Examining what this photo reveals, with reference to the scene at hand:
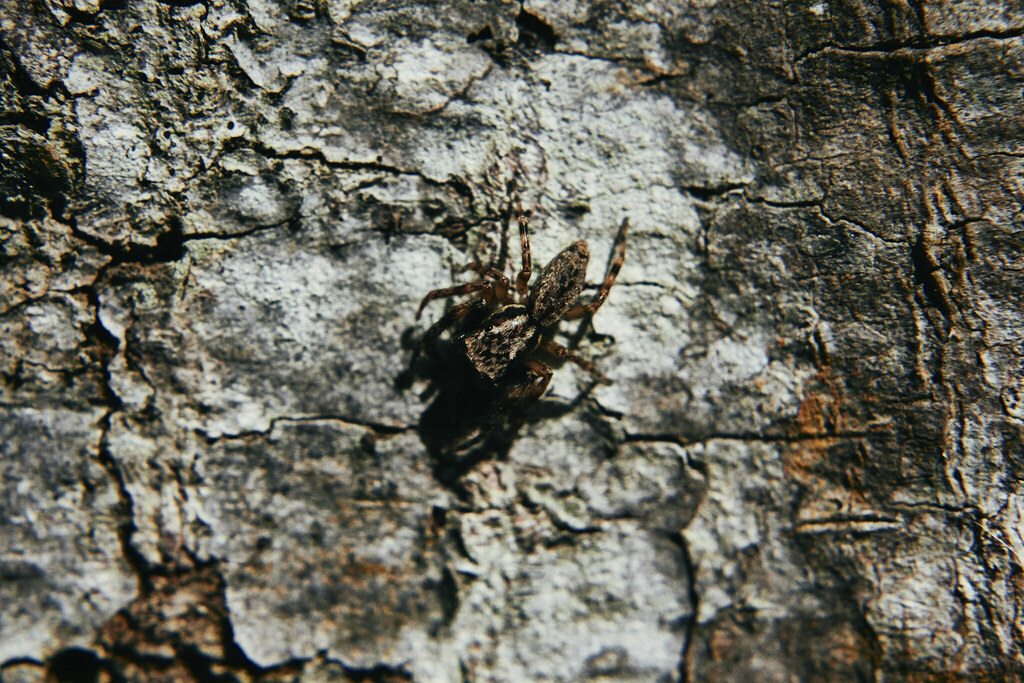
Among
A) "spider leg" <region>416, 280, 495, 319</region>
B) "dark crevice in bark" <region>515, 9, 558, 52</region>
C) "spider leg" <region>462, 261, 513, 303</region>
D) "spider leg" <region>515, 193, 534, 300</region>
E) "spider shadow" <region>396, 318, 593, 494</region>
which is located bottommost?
"spider shadow" <region>396, 318, 593, 494</region>

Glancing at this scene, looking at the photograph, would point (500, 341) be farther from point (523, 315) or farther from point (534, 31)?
Answer: point (534, 31)

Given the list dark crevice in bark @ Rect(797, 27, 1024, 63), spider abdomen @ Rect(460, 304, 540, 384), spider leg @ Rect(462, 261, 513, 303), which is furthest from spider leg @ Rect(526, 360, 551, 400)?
dark crevice in bark @ Rect(797, 27, 1024, 63)

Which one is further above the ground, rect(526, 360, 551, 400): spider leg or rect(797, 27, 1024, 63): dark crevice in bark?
rect(797, 27, 1024, 63): dark crevice in bark

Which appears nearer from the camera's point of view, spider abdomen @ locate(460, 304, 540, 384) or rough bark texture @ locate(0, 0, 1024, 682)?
rough bark texture @ locate(0, 0, 1024, 682)

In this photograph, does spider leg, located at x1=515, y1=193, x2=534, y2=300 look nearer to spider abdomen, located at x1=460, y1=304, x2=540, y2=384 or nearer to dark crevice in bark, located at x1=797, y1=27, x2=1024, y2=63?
spider abdomen, located at x1=460, y1=304, x2=540, y2=384

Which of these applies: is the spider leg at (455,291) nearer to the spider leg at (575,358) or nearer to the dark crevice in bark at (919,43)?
the spider leg at (575,358)

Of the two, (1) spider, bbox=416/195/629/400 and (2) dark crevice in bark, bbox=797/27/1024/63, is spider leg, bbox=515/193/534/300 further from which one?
(2) dark crevice in bark, bbox=797/27/1024/63

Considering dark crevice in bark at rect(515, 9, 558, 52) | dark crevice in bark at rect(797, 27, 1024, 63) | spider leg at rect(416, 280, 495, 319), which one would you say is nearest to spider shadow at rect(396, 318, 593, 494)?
spider leg at rect(416, 280, 495, 319)

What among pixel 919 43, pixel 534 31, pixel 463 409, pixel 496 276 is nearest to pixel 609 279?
pixel 496 276
